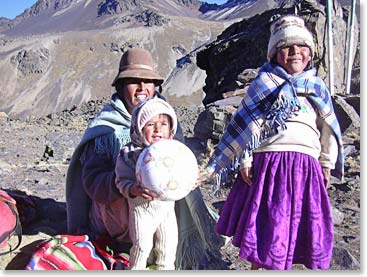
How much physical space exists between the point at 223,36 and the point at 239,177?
950 centimetres

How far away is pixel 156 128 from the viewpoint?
2.15 meters

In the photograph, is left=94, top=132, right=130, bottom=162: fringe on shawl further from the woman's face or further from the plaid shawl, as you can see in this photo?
the plaid shawl

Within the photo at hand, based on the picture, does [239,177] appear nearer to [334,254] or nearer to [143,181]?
[143,181]

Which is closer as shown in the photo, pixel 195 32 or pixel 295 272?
pixel 295 272

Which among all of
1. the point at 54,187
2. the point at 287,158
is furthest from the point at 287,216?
the point at 54,187

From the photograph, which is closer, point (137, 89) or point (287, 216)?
point (287, 216)

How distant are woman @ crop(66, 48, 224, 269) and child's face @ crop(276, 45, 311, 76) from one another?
0.58 metres

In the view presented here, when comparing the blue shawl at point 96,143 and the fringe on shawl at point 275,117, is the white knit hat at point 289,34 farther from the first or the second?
the blue shawl at point 96,143

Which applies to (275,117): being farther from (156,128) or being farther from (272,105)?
(156,128)

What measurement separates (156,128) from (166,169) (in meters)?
0.20

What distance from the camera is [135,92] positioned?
8.12 feet

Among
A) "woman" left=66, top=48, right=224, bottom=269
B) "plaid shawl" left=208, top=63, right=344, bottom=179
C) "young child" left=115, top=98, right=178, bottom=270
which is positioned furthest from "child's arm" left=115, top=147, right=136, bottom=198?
"plaid shawl" left=208, top=63, right=344, bottom=179

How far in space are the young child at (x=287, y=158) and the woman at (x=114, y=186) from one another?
0.28m

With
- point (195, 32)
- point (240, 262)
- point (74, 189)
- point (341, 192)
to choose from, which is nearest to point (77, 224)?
point (74, 189)
